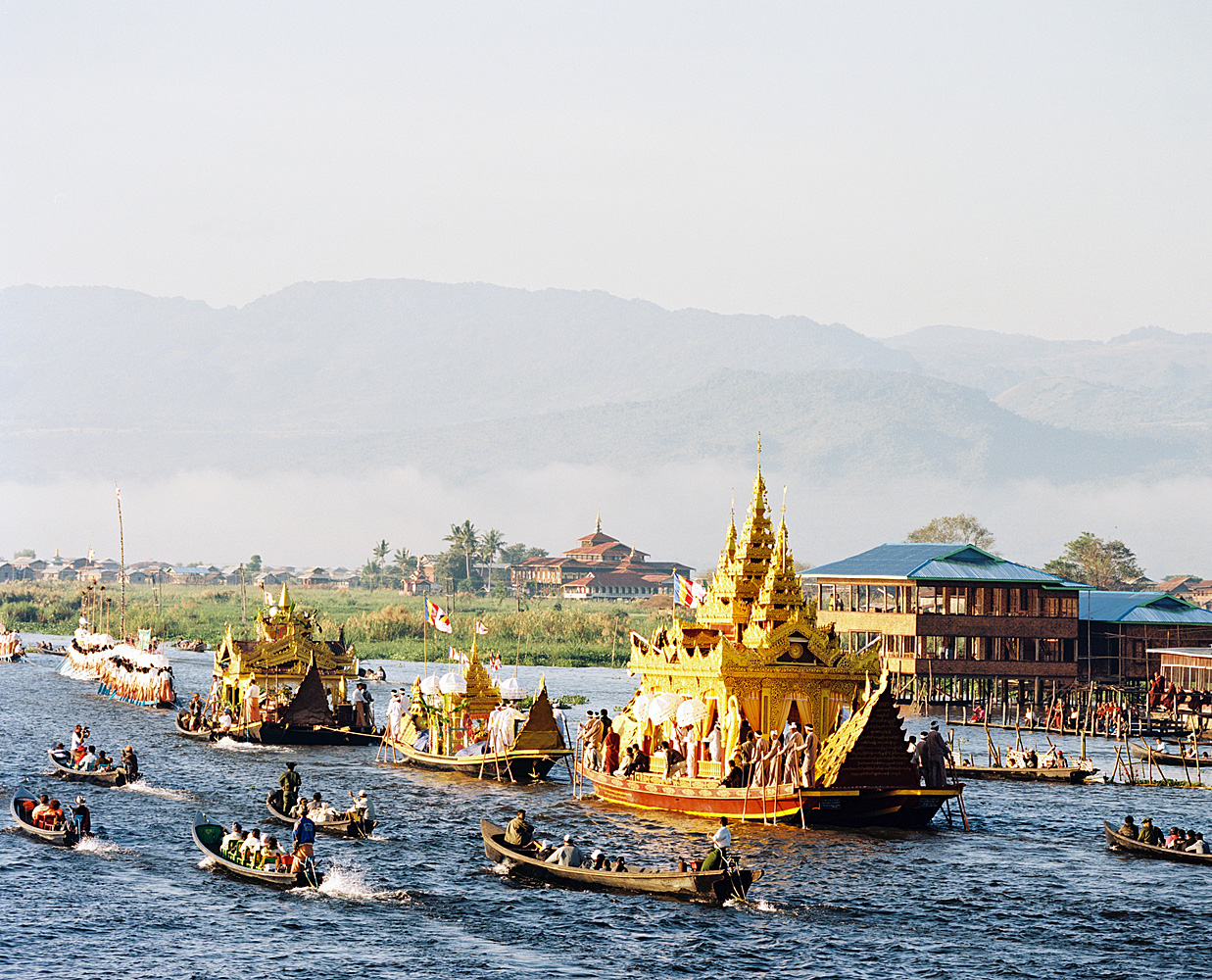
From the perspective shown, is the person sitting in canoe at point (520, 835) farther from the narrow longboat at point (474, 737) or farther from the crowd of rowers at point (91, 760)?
the crowd of rowers at point (91, 760)

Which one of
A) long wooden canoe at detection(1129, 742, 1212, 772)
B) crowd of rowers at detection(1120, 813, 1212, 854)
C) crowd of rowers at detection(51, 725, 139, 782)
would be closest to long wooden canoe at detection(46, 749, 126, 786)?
crowd of rowers at detection(51, 725, 139, 782)

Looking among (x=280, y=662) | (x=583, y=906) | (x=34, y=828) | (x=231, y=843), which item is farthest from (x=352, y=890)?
(x=280, y=662)

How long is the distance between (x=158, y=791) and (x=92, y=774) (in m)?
3.10

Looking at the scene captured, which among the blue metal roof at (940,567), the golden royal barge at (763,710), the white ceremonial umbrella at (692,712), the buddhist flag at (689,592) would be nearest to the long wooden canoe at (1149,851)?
the golden royal barge at (763,710)

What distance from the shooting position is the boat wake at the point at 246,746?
76.1 m

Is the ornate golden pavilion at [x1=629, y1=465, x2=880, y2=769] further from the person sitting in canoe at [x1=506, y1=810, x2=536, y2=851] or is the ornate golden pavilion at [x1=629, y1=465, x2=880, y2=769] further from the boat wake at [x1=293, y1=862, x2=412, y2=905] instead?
the boat wake at [x1=293, y1=862, x2=412, y2=905]

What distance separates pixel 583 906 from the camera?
42.4m

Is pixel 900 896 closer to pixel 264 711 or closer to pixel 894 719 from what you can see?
pixel 894 719

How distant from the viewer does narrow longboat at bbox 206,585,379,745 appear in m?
77.2

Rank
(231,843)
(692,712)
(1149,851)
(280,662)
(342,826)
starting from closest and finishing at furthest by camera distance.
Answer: (231,843) < (342,826) < (1149,851) < (692,712) < (280,662)

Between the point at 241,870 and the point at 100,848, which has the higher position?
the point at 241,870

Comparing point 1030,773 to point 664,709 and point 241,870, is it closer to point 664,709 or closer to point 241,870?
point 664,709

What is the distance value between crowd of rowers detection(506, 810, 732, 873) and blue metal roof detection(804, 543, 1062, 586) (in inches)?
2468

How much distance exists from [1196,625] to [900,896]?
7275cm
